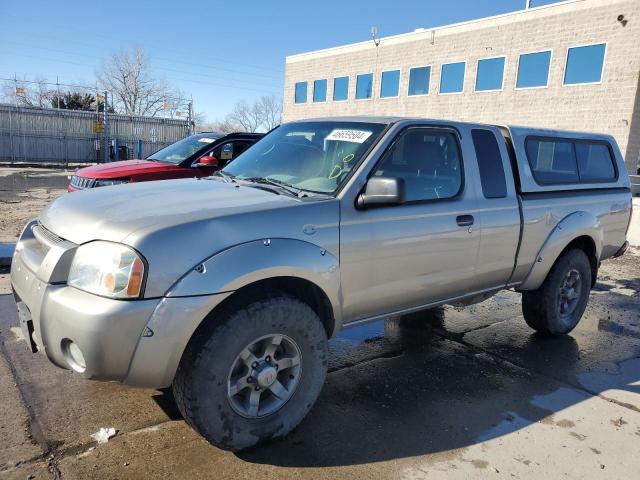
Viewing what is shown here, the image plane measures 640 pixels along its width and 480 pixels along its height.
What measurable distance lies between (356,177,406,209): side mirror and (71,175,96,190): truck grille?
4.93m

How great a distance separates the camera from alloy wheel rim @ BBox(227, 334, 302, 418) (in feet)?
9.18

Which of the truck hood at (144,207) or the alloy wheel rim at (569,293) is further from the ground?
the truck hood at (144,207)

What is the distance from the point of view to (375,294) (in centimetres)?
336

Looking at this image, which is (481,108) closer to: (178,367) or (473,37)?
(473,37)

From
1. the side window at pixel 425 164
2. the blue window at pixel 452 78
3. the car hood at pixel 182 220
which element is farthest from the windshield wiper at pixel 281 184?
the blue window at pixel 452 78

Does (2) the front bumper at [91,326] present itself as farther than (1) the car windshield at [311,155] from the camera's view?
No

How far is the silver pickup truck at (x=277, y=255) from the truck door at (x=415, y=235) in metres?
0.01

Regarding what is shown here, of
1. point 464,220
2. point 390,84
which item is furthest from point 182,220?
point 390,84

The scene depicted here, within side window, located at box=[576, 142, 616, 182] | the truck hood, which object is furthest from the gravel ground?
side window, located at box=[576, 142, 616, 182]

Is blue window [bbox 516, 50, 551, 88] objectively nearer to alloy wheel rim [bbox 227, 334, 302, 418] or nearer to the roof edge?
the roof edge

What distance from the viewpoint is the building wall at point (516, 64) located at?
2009 centimetres

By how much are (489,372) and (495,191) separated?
149 centimetres

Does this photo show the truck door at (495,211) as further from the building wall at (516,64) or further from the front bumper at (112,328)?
the building wall at (516,64)

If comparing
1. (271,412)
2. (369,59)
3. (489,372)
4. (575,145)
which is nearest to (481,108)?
(369,59)
